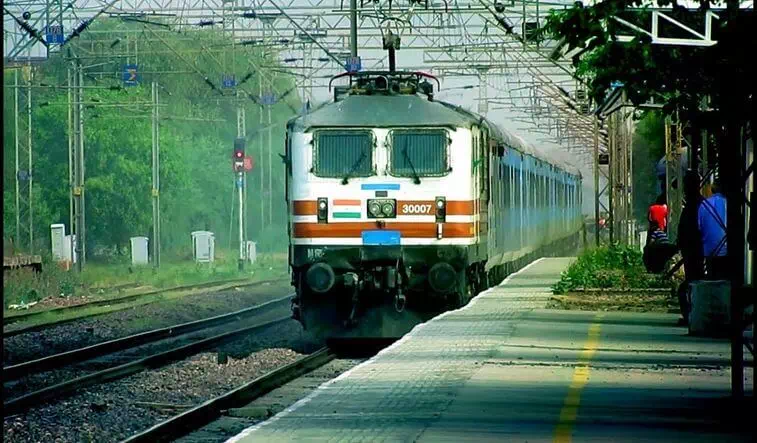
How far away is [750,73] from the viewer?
35.6 ft

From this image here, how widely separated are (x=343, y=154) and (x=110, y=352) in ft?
16.1

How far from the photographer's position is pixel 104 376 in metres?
19.7

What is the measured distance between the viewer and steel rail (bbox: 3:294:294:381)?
20.9 m

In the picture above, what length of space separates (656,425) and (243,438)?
2.77m

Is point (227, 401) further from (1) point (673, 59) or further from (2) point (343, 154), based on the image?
(2) point (343, 154)

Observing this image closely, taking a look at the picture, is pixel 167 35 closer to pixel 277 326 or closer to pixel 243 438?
pixel 277 326

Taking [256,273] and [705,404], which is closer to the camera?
[705,404]

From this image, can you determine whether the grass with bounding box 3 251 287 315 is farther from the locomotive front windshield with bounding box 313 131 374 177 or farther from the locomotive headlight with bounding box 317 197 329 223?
the locomotive headlight with bounding box 317 197 329 223

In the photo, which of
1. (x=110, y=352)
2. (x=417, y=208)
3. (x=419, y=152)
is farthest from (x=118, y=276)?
(x=417, y=208)

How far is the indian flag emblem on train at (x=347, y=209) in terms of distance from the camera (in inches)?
866

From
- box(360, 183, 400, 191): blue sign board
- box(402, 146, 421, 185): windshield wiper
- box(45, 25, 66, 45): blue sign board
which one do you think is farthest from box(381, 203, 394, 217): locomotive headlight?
box(45, 25, 66, 45): blue sign board

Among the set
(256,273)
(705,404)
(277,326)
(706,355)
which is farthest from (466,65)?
(705,404)

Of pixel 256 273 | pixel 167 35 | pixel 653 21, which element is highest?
pixel 167 35

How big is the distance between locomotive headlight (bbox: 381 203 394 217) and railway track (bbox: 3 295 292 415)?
3492 mm
